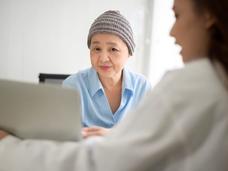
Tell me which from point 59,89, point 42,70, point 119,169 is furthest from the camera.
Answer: point 42,70

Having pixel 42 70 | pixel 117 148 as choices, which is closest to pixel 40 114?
pixel 117 148

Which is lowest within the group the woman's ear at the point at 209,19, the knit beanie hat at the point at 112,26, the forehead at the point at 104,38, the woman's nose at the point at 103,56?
the woman's nose at the point at 103,56

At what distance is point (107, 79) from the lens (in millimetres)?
1468

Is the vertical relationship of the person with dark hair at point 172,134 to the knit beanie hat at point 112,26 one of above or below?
below

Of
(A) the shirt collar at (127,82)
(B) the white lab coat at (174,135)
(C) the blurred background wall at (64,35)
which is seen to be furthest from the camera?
(C) the blurred background wall at (64,35)

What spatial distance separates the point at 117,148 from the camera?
56cm

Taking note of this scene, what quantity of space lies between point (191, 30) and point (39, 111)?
325mm

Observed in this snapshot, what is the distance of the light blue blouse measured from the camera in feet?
4.38

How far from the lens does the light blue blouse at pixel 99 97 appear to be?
1334 millimetres

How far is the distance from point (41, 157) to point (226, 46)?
0.38 meters

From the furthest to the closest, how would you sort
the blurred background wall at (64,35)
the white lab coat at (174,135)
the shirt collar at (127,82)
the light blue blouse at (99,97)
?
1. the blurred background wall at (64,35)
2. the shirt collar at (127,82)
3. the light blue blouse at (99,97)
4. the white lab coat at (174,135)

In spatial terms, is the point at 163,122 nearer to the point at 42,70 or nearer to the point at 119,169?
the point at 119,169

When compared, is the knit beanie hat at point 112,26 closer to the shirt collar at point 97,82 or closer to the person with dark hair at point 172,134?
the shirt collar at point 97,82

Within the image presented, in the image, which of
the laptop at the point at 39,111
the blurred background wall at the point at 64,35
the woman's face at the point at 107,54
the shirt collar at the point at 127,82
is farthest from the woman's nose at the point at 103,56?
the blurred background wall at the point at 64,35
